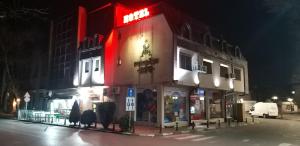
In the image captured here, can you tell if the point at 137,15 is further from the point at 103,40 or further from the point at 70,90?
the point at 70,90

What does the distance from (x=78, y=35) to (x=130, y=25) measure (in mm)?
9628

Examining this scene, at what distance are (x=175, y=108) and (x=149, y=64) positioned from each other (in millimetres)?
5215

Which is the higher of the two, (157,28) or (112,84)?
(157,28)

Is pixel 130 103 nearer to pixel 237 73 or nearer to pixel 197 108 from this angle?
pixel 197 108

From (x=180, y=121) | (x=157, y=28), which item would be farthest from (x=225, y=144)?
(x=157, y=28)

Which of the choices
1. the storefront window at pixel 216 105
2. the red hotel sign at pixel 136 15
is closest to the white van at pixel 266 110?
the storefront window at pixel 216 105

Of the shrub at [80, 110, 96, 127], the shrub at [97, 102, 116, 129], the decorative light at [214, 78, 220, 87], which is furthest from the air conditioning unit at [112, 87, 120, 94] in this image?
the decorative light at [214, 78, 220, 87]

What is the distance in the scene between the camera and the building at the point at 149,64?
25.7 metres

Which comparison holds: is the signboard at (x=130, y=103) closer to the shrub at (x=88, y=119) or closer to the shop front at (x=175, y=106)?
the shrub at (x=88, y=119)

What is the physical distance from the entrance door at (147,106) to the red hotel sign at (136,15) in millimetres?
7963

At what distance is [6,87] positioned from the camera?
4531cm

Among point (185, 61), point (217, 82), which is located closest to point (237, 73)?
point (217, 82)

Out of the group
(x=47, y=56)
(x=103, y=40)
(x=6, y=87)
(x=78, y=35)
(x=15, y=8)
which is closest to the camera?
(x=15, y=8)

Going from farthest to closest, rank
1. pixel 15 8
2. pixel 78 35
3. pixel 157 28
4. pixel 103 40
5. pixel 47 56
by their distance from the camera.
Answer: pixel 47 56 < pixel 78 35 < pixel 103 40 < pixel 157 28 < pixel 15 8
